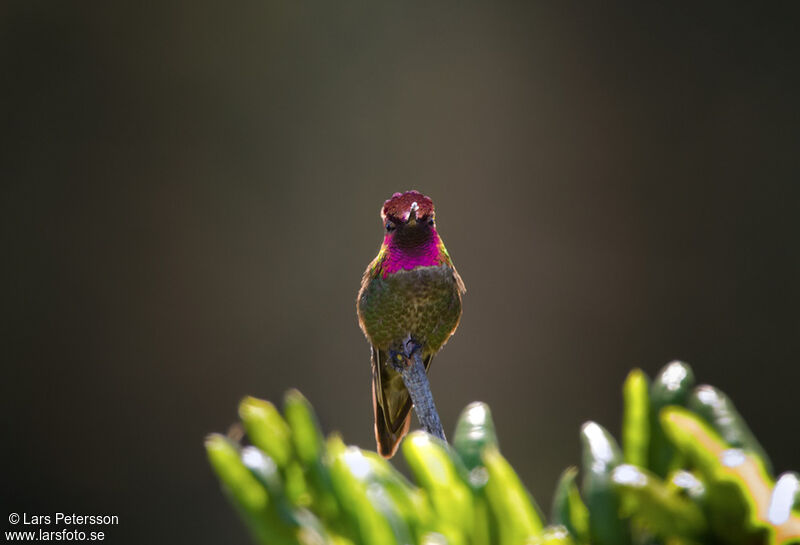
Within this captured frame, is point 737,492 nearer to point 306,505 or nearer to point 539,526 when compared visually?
point 539,526

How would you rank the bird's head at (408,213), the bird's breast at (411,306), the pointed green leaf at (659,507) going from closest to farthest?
the pointed green leaf at (659,507) < the bird's head at (408,213) < the bird's breast at (411,306)

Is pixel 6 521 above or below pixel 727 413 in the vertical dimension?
above

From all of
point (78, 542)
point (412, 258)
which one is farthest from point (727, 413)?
point (78, 542)

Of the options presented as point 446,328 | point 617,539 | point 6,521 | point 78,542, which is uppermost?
point 6,521

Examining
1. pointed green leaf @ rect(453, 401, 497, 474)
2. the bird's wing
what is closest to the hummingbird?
the bird's wing

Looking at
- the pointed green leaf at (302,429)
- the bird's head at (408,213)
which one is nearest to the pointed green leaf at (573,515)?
the pointed green leaf at (302,429)

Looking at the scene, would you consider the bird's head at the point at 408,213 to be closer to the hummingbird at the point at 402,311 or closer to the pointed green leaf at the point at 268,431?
the hummingbird at the point at 402,311

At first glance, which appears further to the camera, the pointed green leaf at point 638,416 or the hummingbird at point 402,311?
the hummingbird at point 402,311
